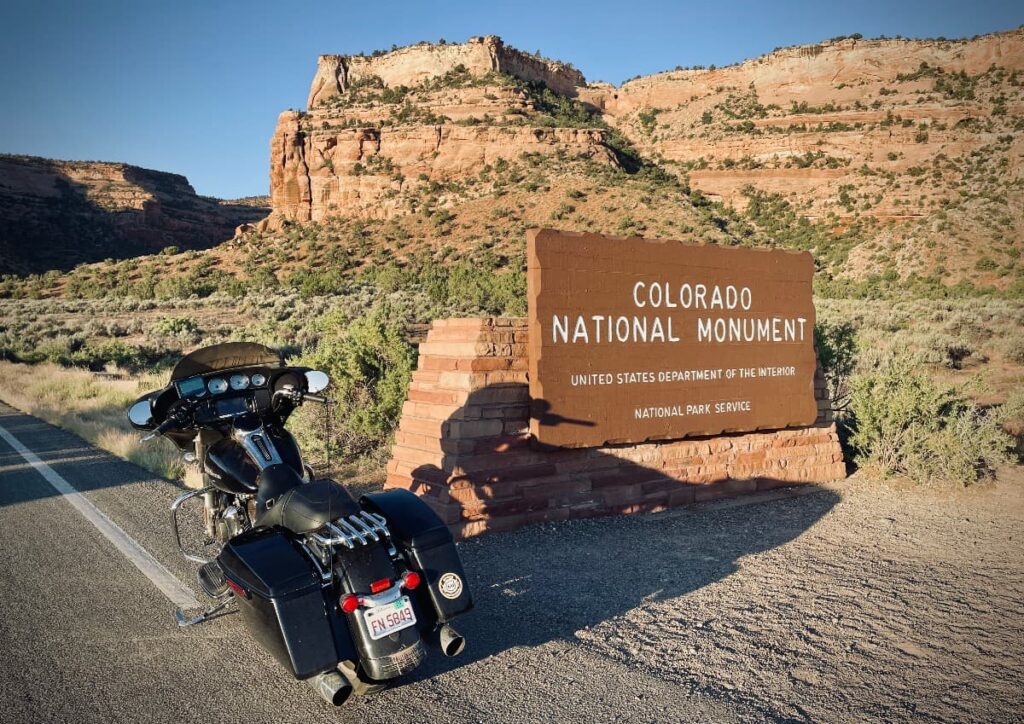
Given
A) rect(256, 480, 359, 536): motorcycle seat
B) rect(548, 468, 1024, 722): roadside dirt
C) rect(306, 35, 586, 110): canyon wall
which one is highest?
rect(306, 35, 586, 110): canyon wall

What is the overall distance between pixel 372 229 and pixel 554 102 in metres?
26.1

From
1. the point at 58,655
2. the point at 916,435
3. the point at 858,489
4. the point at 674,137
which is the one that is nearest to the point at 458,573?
the point at 58,655

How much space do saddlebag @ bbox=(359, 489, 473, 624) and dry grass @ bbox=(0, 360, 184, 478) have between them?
6172 mm

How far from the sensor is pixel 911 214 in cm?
4872

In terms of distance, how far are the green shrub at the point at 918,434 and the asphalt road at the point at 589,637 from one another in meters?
1.90

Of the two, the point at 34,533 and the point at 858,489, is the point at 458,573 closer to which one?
the point at 34,533

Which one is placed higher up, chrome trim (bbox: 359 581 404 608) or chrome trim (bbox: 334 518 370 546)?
chrome trim (bbox: 334 518 370 546)

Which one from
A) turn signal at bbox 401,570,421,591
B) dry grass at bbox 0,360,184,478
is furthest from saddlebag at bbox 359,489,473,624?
dry grass at bbox 0,360,184,478

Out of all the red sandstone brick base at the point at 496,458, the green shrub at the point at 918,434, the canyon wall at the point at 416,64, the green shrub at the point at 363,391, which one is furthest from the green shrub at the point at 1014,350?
the canyon wall at the point at 416,64

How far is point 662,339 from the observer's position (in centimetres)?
723

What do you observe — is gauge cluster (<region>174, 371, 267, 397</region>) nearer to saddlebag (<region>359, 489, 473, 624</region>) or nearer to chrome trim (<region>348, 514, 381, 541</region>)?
saddlebag (<region>359, 489, 473, 624</region>)

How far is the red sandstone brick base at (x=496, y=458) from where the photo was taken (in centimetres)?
604

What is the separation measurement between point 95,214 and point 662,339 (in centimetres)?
8003

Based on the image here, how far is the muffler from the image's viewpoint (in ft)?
9.63
